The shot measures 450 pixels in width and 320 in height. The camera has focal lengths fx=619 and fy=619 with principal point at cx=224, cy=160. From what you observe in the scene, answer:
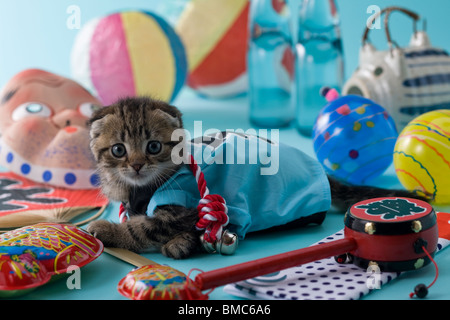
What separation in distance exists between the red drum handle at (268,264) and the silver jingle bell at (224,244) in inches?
8.8

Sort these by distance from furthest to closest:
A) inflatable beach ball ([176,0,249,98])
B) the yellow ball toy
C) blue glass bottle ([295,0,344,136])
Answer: inflatable beach ball ([176,0,249,98]), blue glass bottle ([295,0,344,136]), the yellow ball toy

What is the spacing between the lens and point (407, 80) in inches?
81.8

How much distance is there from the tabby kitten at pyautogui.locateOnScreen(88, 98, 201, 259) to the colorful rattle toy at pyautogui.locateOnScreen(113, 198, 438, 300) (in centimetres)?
13

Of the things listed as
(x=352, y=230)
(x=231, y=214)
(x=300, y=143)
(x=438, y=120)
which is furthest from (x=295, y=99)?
(x=352, y=230)

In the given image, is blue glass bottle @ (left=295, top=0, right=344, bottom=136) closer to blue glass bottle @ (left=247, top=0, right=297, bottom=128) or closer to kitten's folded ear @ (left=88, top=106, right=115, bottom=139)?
blue glass bottle @ (left=247, top=0, right=297, bottom=128)

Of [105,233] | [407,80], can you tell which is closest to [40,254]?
[105,233]

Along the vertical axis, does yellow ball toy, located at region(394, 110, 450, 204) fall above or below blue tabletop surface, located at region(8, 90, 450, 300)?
above

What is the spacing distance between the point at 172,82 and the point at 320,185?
1312 mm

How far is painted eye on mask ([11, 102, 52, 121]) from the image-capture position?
1973 millimetres

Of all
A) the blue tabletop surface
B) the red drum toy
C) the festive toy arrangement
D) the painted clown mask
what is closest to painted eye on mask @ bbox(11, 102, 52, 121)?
the painted clown mask

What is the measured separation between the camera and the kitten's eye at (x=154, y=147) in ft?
4.20

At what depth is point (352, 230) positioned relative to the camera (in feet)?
3.77

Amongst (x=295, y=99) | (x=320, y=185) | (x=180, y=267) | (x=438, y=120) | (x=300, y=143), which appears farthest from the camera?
(x=295, y=99)
